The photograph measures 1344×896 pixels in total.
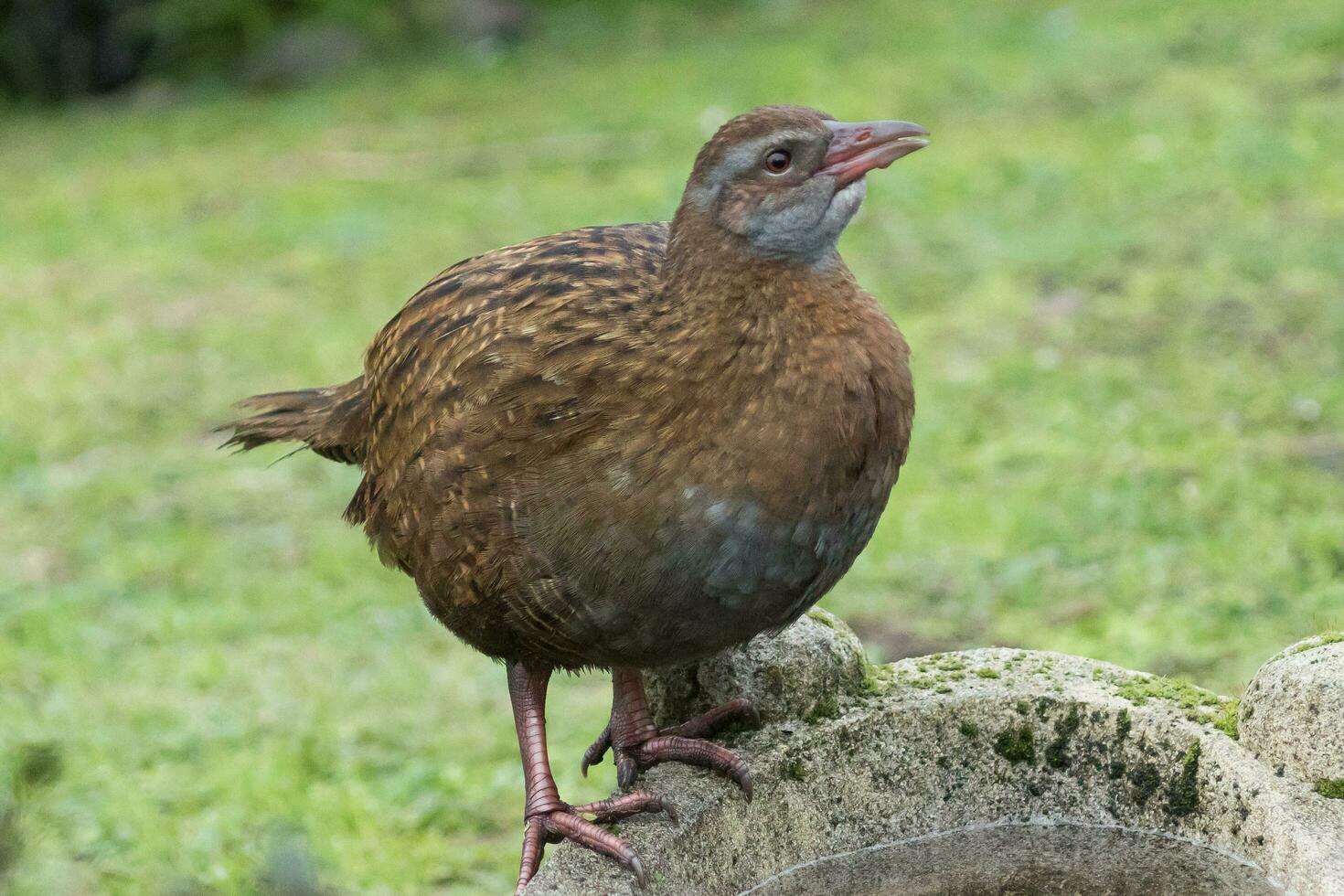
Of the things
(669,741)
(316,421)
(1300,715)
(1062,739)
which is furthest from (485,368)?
(1300,715)

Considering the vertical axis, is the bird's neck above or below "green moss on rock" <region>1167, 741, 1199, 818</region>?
above

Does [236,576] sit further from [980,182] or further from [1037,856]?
[980,182]

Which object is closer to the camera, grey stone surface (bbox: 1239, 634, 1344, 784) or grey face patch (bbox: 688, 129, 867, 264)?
grey stone surface (bbox: 1239, 634, 1344, 784)

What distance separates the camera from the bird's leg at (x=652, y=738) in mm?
3197

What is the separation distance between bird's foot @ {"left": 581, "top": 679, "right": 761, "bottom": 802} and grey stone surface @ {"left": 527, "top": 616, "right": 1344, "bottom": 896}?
3 centimetres

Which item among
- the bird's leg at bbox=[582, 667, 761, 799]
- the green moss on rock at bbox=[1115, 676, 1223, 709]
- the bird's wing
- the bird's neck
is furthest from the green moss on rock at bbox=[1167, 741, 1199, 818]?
the bird's wing

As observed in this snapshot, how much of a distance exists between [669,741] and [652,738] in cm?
10

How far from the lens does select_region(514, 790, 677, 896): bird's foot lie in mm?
2928

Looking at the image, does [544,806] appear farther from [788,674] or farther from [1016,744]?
[1016,744]

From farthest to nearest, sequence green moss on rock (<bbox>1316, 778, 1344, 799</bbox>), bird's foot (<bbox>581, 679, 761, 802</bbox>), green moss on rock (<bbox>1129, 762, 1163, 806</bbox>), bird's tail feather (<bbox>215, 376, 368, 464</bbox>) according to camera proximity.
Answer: bird's tail feather (<bbox>215, 376, 368, 464</bbox>), bird's foot (<bbox>581, 679, 761, 802</bbox>), green moss on rock (<bbox>1129, 762, 1163, 806</bbox>), green moss on rock (<bbox>1316, 778, 1344, 799</bbox>)

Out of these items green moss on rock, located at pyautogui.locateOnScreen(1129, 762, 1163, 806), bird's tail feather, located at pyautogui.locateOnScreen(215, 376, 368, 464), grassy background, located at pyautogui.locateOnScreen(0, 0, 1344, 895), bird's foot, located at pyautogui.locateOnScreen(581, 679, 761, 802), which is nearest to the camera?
green moss on rock, located at pyautogui.locateOnScreen(1129, 762, 1163, 806)

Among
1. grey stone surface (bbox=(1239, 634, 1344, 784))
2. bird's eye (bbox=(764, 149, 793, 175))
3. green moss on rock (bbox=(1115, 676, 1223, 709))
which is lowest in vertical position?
green moss on rock (bbox=(1115, 676, 1223, 709))

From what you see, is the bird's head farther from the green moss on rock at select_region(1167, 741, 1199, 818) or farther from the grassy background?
the grassy background

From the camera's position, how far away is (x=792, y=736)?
3248mm
